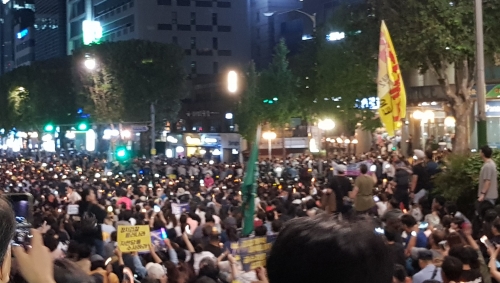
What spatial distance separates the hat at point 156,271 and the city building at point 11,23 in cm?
12083

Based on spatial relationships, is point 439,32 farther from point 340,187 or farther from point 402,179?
point 340,187

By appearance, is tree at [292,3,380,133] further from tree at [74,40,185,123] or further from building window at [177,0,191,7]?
building window at [177,0,191,7]

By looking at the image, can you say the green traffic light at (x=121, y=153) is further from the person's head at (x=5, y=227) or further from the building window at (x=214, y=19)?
the building window at (x=214, y=19)

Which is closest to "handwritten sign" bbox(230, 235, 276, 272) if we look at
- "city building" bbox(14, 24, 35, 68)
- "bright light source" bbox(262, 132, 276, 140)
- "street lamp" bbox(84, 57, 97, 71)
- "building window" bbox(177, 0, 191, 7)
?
"bright light source" bbox(262, 132, 276, 140)

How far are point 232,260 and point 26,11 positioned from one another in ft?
438

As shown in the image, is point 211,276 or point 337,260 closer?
point 337,260

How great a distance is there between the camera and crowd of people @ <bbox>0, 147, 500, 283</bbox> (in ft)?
7.00

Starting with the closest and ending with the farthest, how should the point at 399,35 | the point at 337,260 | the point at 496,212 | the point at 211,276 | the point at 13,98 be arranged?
1. the point at 337,260
2. the point at 211,276
3. the point at 496,212
4. the point at 399,35
5. the point at 13,98

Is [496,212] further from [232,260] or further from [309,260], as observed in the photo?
[309,260]

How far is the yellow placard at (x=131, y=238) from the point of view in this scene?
9445 millimetres

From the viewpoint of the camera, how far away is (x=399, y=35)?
24469 mm

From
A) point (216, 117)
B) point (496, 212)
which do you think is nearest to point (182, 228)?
point (496, 212)

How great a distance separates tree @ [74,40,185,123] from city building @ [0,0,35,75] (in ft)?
226

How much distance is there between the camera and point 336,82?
40.3 metres
